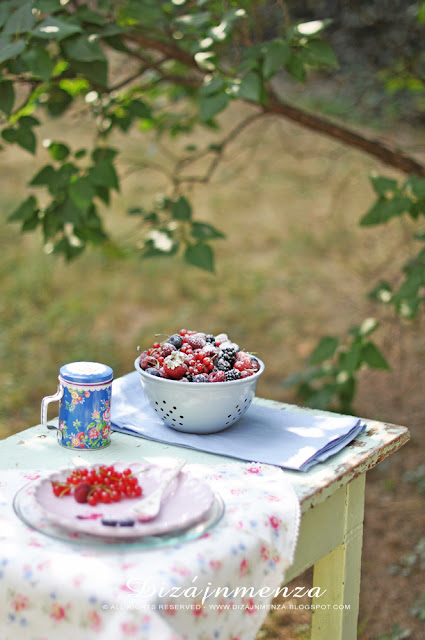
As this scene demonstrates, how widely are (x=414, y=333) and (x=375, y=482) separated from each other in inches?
57.9

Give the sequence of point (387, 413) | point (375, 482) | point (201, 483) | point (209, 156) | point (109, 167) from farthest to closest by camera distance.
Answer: point (209, 156)
point (387, 413)
point (375, 482)
point (109, 167)
point (201, 483)

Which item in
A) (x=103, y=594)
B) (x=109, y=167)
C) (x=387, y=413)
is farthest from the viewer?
(x=387, y=413)

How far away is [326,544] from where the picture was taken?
47.2 inches

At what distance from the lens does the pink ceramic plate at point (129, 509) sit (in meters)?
0.90

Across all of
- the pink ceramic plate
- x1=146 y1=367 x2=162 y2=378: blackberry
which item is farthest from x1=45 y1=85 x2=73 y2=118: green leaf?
the pink ceramic plate

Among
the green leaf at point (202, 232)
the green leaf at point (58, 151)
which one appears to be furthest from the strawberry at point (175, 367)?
the green leaf at point (58, 151)

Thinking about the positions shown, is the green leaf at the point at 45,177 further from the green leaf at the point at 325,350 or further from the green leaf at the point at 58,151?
the green leaf at the point at 325,350

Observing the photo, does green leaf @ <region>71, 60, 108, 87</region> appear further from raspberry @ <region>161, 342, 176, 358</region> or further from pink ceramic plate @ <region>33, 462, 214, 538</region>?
pink ceramic plate @ <region>33, 462, 214, 538</region>

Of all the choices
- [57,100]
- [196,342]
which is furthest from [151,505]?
[57,100]

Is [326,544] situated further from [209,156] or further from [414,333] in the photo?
[209,156]

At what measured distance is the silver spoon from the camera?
36.2 inches

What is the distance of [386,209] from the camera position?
1.96m

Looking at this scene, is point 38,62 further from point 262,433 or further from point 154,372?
point 262,433

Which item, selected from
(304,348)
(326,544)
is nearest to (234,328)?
(304,348)
